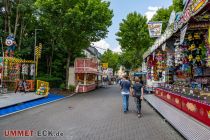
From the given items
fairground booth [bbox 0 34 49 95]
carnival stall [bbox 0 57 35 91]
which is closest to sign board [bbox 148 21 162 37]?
fairground booth [bbox 0 34 49 95]

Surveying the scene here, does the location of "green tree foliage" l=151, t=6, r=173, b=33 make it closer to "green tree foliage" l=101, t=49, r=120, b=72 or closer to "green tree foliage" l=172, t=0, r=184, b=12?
"green tree foliage" l=172, t=0, r=184, b=12

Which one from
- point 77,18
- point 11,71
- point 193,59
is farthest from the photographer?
point 77,18

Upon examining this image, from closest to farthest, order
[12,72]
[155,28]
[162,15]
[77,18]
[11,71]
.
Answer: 1. [155,28]
2. [11,71]
3. [12,72]
4. [77,18]
5. [162,15]

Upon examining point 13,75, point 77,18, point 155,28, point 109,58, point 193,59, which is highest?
point 109,58

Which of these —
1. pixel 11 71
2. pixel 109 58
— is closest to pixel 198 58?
pixel 11 71

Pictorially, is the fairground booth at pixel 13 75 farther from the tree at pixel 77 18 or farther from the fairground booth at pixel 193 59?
the fairground booth at pixel 193 59

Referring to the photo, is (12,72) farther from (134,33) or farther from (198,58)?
(134,33)

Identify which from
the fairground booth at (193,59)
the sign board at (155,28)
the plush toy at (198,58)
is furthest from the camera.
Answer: the sign board at (155,28)

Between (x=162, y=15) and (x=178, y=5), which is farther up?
(x=162, y=15)

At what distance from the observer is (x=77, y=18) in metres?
28.1

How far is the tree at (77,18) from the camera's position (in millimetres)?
28484

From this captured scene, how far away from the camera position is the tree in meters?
28.5

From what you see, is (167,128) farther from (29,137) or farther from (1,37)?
(1,37)

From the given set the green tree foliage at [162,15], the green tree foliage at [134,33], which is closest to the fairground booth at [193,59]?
the green tree foliage at [162,15]
